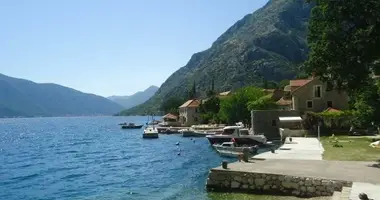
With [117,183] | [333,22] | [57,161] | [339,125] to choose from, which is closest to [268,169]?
[333,22]

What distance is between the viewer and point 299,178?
22359 mm

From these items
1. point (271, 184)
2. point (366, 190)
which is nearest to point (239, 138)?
point (271, 184)

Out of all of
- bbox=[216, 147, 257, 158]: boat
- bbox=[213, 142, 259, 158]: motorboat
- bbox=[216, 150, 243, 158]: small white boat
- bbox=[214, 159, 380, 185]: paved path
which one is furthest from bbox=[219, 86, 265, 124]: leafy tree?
bbox=[214, 159, 380, 185]: paved path

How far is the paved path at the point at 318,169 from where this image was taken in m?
21.8

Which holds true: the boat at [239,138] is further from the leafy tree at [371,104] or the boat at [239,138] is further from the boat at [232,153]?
the leafy tree at [371,104]

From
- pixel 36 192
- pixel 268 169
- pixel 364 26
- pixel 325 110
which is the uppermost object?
pixel 364 26

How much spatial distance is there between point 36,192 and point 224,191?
17384 mm

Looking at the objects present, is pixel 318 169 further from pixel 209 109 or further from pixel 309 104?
pixel 209 109

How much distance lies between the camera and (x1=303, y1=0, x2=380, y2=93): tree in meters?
25.7

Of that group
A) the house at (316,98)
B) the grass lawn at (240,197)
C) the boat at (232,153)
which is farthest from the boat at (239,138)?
the grass lawn at (240,197)

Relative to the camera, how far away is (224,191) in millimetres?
24578

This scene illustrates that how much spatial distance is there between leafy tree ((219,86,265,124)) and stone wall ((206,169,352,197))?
7048cm

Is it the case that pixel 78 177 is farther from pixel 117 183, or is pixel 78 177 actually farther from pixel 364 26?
pixel 364 26

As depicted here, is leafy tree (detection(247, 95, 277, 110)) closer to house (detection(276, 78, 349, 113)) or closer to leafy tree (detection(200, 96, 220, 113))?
house (detection(276, 78, 349, 113))
